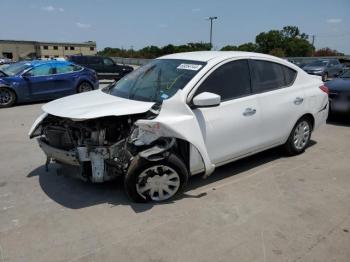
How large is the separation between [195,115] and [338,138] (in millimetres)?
4264

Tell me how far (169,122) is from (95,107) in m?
0.92

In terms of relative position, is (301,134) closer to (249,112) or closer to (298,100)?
(298,100)

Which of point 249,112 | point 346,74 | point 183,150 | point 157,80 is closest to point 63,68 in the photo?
point 157,80

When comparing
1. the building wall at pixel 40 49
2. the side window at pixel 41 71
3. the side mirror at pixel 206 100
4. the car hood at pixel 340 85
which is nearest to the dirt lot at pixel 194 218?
the side mirror at pixel 206 100

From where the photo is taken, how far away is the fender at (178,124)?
3.80 m

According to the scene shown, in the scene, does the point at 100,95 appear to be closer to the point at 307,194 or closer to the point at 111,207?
the point at 111,207

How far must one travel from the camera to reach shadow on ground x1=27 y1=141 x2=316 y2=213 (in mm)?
4109

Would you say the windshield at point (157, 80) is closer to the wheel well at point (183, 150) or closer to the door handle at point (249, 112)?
the wheel well at point (183, 150)

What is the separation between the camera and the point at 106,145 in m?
3.95

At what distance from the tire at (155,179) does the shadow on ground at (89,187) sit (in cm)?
11

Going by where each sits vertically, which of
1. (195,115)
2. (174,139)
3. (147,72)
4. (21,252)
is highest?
(147,72)

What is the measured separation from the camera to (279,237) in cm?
337

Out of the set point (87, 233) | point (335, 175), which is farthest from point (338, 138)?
point (87, 233)

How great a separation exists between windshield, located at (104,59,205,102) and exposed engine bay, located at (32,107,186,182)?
39cm
